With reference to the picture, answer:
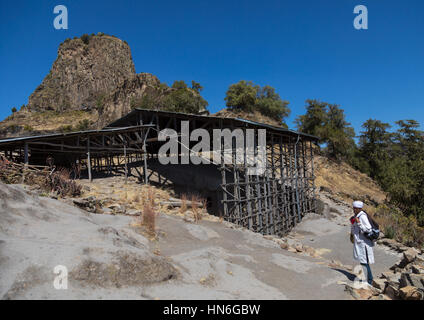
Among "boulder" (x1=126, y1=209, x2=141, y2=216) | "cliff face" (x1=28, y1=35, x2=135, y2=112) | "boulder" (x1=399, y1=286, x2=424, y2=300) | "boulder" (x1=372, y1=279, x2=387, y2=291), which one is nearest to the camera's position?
"boulder" (x1=399, y1=286, x2=424, y2=300)

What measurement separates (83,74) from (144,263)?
7261cm

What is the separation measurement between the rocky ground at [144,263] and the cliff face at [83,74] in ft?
198

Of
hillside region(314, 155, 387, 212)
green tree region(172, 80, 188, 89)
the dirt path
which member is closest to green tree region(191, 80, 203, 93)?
green tree region(172, 80, 188, 89)

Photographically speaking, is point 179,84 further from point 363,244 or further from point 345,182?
point 363,244

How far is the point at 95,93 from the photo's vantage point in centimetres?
6331

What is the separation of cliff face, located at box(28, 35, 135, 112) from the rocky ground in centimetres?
6023

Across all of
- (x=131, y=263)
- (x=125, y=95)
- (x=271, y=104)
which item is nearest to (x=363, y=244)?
(x=131, y=263)

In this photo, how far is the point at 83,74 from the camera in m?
65.1

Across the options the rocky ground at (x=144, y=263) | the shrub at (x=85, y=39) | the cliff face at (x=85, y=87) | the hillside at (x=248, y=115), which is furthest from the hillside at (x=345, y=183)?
the shrub at (x=85, y=39)

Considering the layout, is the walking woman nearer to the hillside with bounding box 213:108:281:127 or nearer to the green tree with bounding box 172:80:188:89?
the hillside with bounding box 213:108:281:127

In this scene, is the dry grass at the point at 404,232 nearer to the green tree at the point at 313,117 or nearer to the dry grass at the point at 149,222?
the dry grass at the point at 149,222

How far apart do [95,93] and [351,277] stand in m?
68.7

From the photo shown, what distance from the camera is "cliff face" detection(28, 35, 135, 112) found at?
6197cm
